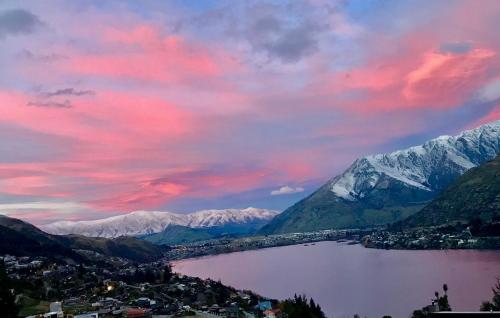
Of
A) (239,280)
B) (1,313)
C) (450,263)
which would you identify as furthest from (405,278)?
(1,313)

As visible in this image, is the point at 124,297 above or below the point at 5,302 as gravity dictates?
below

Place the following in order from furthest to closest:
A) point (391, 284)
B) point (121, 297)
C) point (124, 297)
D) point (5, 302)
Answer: point (391, 284)
point (124, 297)
point (121, 297)
point (5, 302)

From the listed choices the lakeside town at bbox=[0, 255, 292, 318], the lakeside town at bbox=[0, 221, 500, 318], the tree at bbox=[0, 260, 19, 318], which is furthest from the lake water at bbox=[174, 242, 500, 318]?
the tree at bbox=[0, 260, 19, 318]

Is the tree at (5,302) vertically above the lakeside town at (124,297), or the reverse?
the tree at (5,302)

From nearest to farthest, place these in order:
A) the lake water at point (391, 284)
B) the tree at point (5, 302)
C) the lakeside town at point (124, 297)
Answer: the tree at point (5, 302) → the lakeside town at point (124, 297) → the lake water at point (391, 284)

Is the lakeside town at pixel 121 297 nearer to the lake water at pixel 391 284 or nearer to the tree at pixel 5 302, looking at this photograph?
the lake water at pixel 391 284

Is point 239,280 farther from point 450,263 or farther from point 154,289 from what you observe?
point 450,263

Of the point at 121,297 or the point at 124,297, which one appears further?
the point at 124,297

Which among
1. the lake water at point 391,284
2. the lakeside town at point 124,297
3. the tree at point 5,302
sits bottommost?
the lake water at point 391,284

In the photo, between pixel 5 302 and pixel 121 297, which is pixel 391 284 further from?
pixel 5 302

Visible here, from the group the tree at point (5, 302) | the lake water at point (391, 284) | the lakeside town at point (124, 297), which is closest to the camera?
the tree at point (5, 302)

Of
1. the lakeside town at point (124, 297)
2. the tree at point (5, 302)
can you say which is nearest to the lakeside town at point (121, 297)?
the lakeside town at point (124, 297)

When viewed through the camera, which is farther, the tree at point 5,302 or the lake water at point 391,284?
the lake water at point 391,284

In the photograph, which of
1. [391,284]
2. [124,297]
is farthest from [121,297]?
[391,284]
